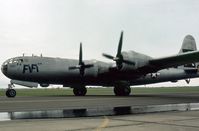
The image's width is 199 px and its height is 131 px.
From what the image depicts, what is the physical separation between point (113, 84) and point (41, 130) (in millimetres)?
27897

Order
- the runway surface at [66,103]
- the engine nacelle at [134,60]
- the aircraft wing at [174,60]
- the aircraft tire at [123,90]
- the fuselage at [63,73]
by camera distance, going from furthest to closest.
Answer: the aircraft tire at [123,90]
the fuselage at [63,73]
the engine nacelle at [134,60]
the aircraft wing at [174,60]
the runway surface at [66,103]

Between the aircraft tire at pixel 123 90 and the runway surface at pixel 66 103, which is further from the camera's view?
the aircraft tire at pixel 123 90

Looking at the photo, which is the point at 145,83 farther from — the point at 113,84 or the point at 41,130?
the point at 41,130

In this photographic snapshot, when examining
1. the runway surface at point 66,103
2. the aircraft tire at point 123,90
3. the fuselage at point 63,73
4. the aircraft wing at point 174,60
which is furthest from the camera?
the aircraft tire at point 123,90

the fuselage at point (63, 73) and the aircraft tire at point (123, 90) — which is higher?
the fuselage at point (63, 73)

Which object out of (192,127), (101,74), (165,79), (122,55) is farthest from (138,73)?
(192,127)

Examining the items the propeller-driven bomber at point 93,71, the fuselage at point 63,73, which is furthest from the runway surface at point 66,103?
the fuselage at point 63,73

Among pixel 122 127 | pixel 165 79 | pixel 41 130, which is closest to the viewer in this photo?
pixel 41 130

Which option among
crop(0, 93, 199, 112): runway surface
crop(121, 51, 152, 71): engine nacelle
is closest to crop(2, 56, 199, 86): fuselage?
crop(121, 51, 152, 71): engine nacelle

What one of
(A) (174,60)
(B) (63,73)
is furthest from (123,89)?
(A) (174,60)

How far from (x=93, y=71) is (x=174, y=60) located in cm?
983

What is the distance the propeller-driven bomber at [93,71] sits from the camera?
1260 inches

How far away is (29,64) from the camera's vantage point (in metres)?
34.2

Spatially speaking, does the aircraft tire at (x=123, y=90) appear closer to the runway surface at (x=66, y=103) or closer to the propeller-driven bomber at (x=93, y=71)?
the propeller-driven bomber at (x=93, y=71)
